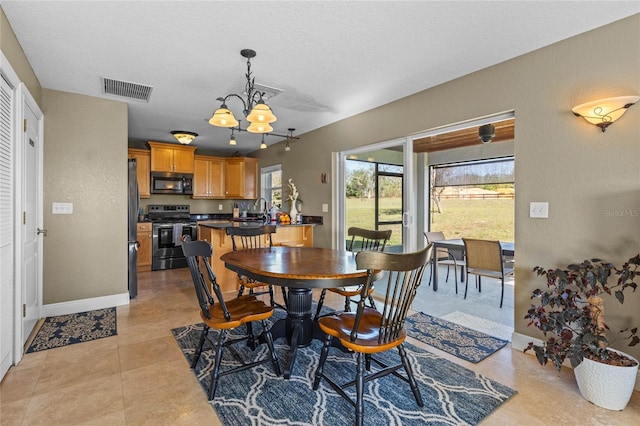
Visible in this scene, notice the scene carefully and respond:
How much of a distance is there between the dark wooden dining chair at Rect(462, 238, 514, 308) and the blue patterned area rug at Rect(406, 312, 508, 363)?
3.18ft

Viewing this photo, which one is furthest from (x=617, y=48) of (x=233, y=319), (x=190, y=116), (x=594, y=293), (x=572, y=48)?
(x=190, y=116)

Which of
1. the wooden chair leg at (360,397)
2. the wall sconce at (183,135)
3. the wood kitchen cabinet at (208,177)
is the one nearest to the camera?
the wooden chair leg at (360,397)

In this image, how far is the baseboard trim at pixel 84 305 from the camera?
3.30 metres

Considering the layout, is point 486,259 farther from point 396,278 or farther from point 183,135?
point 183,135

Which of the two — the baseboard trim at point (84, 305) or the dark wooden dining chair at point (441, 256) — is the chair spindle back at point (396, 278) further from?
the baseboard trim at point (84, 305)

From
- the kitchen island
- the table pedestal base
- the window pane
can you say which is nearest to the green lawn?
Answer: the window pane

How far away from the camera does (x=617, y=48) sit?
6.93 feet

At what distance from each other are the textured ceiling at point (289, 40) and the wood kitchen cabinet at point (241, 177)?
3.23 m

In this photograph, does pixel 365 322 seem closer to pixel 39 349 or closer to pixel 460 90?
pixel 460 90

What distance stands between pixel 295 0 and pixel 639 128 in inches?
89.9

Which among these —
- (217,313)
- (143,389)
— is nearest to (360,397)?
(217,313)

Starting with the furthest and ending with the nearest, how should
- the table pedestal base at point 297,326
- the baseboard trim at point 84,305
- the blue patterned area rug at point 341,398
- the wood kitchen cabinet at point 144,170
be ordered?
the wood kitchen cabinet at point 144,170
the baseboard trim at point 84,305
the table pedestal base at point 297,326
the blue patterned area rug at point 341,398

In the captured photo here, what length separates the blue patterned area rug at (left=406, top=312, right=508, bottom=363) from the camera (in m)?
2.51

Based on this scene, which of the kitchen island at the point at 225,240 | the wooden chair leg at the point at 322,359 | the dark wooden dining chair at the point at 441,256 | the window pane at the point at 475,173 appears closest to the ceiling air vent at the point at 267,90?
the kitchen island at the point at 225,240
